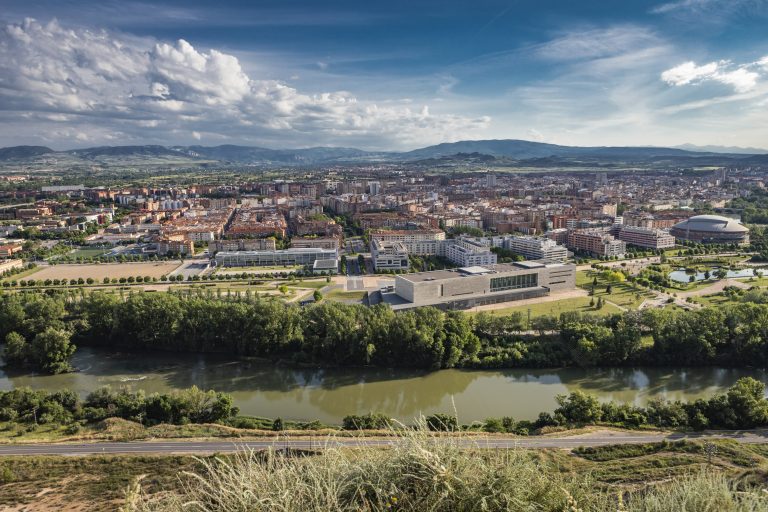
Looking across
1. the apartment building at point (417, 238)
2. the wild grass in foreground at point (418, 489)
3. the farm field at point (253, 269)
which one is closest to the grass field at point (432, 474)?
the wild grass in foreground at point (418, 489)

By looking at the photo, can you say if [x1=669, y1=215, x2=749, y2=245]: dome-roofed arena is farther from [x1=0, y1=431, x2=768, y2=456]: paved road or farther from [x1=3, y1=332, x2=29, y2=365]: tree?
[x1=3, y1=332, x2=29, y2=365]: tree

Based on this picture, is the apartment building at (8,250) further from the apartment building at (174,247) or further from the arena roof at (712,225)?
the arena roof at (712,225)

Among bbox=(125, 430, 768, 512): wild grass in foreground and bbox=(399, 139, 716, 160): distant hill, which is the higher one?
bbox=(399, 139, 716, 160): distant hill

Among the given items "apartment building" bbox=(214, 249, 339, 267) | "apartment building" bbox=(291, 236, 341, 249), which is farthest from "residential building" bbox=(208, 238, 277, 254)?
"apartment building" bbox=(214, 249, 339, 267)

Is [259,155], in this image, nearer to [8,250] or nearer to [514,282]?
[8,250]

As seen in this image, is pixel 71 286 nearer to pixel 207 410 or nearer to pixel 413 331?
pixel 207 410

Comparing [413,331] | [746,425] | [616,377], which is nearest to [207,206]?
[413,331]

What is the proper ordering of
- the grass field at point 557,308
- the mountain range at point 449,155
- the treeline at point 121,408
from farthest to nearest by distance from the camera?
the mountain range at point 449,155 → the grass field at point 557,308 → the treeline at point 121,408

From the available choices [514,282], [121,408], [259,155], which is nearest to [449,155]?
[259,155]
